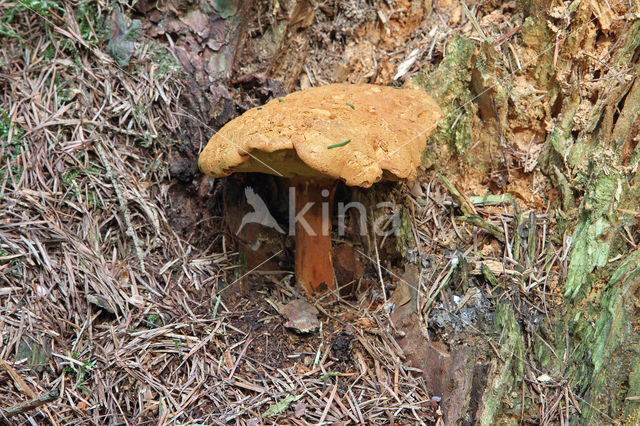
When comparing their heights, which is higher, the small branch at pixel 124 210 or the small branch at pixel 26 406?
the small branch at pixel 124 210

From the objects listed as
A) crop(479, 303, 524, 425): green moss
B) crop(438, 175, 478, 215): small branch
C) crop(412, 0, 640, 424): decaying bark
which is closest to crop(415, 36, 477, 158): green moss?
crop(412, 0, 640, 424): decaying bark

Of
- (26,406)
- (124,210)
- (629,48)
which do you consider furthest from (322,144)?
(629,48)

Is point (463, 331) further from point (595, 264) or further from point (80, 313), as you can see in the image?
point (80, 313)

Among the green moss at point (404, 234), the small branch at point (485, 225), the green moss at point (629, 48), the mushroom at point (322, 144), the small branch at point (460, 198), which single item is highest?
the green moss at point (629, 48)

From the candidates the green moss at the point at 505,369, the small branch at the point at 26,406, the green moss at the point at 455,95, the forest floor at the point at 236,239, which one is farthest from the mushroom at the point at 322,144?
the small branch at the point at 26,406

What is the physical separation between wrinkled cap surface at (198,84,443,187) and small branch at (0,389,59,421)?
1.22 meters

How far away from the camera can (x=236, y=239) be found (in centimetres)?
301

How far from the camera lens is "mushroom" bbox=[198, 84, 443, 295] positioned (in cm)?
219

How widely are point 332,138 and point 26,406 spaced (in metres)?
1.63

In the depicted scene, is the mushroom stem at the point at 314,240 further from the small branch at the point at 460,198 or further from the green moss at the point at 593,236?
the green moss at the point at 593,236

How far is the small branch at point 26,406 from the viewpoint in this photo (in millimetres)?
1760

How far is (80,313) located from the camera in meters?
2.39

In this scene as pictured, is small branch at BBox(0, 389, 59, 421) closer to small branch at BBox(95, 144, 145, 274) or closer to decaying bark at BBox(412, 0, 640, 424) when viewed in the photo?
small branch at BBox(95, 144, 145, 274)

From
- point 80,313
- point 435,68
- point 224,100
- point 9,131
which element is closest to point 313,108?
point 224,100
